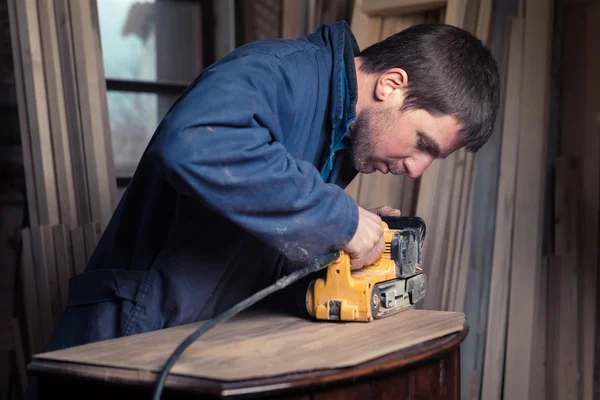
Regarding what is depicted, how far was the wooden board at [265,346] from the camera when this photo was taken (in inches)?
47.4

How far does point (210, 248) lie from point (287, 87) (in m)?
0.43

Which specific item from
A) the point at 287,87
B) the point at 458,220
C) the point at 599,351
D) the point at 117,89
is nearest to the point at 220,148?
the point at 287,87

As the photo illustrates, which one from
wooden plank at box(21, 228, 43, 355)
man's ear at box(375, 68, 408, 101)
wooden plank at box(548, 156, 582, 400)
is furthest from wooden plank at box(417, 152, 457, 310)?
wooden plank at box(21, 228, 43, 355)

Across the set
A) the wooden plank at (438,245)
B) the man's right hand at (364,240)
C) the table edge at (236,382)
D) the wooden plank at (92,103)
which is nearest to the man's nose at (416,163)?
the man's right hand at (364,240)

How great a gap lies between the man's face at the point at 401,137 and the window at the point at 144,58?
213 centimetres

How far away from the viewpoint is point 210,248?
1.58 metres

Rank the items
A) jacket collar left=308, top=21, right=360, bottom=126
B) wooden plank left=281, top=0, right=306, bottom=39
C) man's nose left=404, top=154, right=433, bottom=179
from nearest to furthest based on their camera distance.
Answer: jacket collar left=308, top=21, right=360, bottom=126 < man's nose left=404, top=154, right=433, bottom=179 < wooden plank left=281, top=0, right=306, bottom=39

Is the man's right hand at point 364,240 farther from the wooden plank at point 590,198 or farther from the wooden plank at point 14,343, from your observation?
the wooden plank at point 14,343

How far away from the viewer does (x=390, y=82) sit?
1.75m

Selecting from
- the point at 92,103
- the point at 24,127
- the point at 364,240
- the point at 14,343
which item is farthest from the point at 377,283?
the point at 14,343

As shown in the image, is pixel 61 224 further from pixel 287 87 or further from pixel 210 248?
pixel 287 87

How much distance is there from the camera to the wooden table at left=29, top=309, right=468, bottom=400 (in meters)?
1.15

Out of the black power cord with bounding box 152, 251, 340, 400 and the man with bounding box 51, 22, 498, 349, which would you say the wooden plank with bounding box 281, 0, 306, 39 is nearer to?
the man with bounding box 51, 22, 498, 349

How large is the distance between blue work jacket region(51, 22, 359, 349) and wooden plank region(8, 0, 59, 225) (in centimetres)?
84
